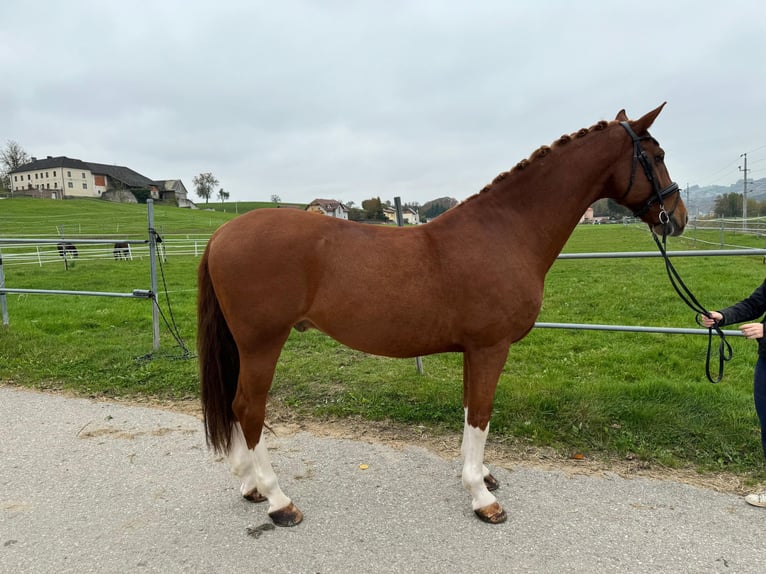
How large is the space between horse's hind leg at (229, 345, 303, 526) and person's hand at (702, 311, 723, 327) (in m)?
2.50

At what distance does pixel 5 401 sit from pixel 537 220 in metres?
4.96

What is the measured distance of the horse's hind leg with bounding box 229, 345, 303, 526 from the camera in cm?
252

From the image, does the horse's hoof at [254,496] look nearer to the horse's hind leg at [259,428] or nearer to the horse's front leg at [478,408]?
the horse's hind leg at [259,428]

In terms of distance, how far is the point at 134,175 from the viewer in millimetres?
79812

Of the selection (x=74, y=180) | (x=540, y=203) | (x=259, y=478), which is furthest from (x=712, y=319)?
(x=74, y=180)

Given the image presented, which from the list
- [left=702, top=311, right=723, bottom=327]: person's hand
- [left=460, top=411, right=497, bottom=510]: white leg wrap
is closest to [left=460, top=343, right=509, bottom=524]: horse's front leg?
[left=460, top=411, right=497, bottom=510]: white leg wrap

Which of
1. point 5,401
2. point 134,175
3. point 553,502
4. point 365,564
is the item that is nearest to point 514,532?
point 553,502

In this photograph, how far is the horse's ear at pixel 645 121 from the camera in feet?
7.98

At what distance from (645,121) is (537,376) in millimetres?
2605

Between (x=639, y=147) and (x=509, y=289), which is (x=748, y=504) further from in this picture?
(x=639, y=147)

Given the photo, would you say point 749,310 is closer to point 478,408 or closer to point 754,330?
point 754,330

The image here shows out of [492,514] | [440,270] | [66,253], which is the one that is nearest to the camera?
[492,514]

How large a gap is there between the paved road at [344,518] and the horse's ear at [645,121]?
6.95 feet

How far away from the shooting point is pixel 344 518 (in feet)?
8.18
